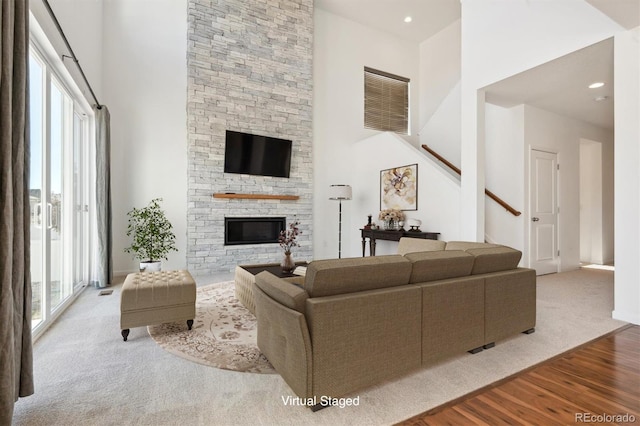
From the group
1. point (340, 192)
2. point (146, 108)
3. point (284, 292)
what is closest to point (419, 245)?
point (284, 292)

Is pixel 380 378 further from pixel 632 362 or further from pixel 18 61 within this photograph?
pixel 18 61

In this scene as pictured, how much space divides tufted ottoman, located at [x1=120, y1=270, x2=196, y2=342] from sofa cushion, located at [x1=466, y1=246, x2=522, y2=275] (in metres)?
2.39

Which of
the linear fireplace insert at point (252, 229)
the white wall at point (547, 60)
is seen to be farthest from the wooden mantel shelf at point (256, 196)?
the white wall at point (547, 60)

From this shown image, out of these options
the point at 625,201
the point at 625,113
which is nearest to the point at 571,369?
the point at 625,201

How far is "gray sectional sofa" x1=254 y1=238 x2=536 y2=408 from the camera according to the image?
168 centimetres

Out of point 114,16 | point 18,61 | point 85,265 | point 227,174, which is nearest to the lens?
point 18,61

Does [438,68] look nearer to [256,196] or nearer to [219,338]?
[256,196]

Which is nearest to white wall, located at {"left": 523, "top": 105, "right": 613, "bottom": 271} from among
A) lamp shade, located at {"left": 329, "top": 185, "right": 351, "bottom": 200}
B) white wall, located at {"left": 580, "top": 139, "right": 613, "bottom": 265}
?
white wall, located at {"left": 580, "top": 139, "right": 613, "bottom": 265}

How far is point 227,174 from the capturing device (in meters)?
5.70

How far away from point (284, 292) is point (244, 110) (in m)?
4.83

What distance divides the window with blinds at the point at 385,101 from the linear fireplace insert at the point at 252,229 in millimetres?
3220

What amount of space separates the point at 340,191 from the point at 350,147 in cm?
141

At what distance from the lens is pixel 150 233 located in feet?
15.9

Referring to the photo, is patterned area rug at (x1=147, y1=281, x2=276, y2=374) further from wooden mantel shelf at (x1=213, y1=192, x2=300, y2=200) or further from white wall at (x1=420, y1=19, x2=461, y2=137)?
white wall at (x1=420, y1=19, x2=461, y2=137)
